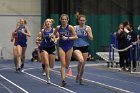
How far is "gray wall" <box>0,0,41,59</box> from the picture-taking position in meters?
30.5

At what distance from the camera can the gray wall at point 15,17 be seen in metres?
30.5

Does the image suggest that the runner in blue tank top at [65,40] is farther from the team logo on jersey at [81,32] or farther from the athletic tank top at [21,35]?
the athletic tank top at [21,35]

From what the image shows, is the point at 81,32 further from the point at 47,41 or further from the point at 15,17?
the point at 15,17

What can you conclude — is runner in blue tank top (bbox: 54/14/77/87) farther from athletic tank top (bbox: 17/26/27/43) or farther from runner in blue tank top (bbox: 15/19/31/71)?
athletic tank top (bbox: 17/26/27/43)

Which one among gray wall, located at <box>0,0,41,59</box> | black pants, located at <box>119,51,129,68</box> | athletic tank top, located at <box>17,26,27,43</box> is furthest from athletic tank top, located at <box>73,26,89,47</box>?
gray wall, located at <box>0,0,41,59</box>

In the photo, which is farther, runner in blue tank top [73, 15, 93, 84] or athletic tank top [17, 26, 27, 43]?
athletic tank top [17, 26, 27, 43]

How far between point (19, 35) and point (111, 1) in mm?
13715

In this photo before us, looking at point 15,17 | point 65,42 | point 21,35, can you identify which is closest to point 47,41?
point 65,42

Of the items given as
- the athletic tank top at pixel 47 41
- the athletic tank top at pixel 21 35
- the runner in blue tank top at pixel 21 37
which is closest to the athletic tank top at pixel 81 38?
the athletic tank top at pixel 47 41

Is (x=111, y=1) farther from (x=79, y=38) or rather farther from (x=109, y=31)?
(x=79, y=38)

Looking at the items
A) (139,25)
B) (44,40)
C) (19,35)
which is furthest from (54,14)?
(44,40)

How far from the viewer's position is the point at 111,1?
31.3 m

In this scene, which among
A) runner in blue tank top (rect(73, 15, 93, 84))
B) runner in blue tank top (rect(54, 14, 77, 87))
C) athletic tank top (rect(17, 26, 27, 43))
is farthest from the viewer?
athletic tank top (rect(17, 26, 27, 43))

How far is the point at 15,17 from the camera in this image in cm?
3062
